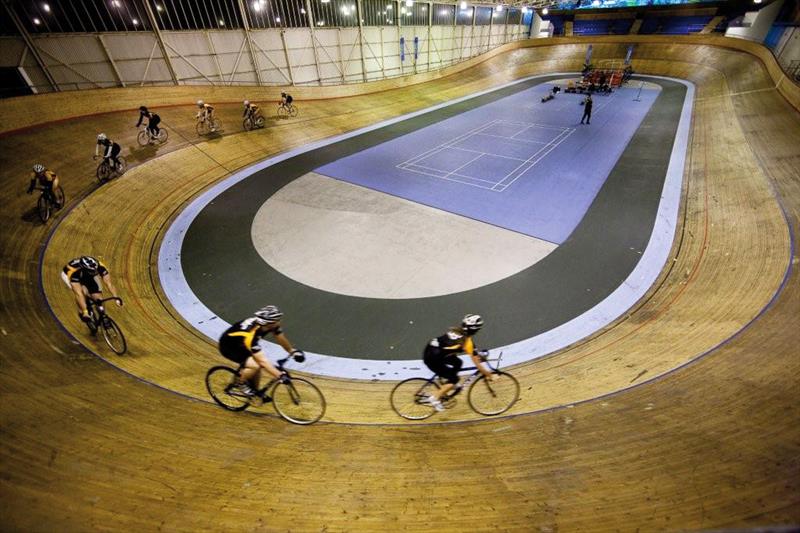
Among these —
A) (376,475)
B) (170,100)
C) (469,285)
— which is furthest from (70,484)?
(170,100)

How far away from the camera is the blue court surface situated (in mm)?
10211

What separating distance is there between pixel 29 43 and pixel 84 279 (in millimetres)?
14313

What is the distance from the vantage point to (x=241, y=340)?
3887 mm

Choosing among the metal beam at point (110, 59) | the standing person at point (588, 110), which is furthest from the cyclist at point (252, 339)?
the standing person at point (588, 110)

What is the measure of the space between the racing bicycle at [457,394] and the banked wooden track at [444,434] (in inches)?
9.3

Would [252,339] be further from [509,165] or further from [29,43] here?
[29,43]

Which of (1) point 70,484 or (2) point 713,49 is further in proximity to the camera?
(2) point 713,49

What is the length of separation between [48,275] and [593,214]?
12.6 m

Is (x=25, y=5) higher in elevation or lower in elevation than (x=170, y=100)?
higher

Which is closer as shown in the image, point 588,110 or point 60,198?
point 60,198

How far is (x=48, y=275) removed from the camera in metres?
6.79

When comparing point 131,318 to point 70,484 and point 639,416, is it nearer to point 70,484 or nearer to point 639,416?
point 70,484

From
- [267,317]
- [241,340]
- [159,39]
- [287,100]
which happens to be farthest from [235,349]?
[159,39]

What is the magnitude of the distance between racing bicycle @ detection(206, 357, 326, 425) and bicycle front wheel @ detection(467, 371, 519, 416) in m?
2.07
